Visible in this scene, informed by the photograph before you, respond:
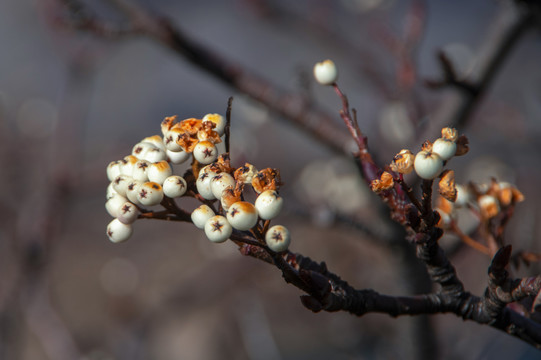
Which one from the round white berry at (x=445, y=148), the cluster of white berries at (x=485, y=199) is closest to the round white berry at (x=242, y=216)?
the round white berry at (x=445, y=148)

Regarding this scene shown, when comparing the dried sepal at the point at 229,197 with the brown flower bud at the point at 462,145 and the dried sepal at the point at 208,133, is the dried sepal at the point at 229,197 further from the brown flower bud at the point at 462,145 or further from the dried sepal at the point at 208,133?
the brown flower bud at the point at 462,145

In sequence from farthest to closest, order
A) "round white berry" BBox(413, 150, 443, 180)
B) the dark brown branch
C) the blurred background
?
1. the blurred background
2. the dark brown branch
3. "round white berry" BBox(413, 150, 443, 180)

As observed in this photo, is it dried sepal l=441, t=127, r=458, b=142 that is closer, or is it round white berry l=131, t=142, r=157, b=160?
dried sepal l=441, t=127, r=458, b=142

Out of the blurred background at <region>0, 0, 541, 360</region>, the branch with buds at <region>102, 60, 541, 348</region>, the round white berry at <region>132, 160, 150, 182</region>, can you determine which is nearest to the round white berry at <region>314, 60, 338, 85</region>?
the branch with buds at <region>102, 60, 541, 348</region>

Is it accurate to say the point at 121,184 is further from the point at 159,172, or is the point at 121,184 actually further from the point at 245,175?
the point at 245,175

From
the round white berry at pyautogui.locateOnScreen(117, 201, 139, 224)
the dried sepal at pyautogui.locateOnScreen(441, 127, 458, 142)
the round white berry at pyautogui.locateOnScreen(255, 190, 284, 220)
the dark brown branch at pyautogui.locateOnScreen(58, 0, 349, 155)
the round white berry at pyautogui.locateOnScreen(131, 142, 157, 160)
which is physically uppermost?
the dark brown branch at pyautogui.locateOnScreen(58, 0, 349, 155)

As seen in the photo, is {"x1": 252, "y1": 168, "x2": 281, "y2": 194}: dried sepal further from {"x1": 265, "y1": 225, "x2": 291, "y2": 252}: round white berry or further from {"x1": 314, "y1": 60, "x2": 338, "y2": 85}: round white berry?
{"x1": 314, "y1": 60, "x2": 338, "y2": 85}: round white berry

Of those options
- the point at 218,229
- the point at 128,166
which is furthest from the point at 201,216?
the point at 128,166
